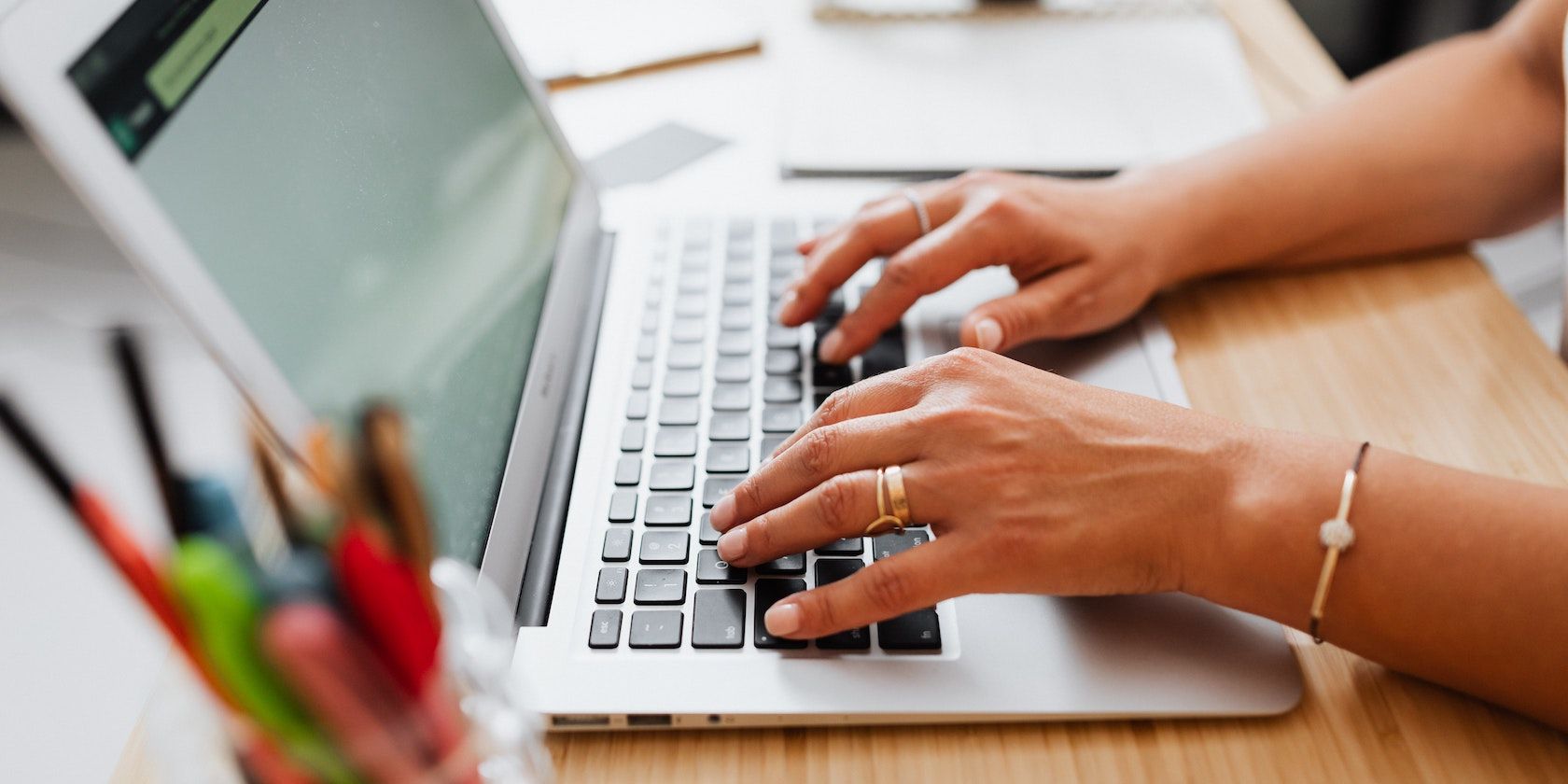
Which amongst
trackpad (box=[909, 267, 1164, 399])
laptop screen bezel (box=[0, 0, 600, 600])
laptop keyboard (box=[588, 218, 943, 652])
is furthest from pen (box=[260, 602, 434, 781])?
trackpad (box=[909, 267, 1164, 399])

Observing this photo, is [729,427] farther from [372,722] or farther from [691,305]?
[372,722]

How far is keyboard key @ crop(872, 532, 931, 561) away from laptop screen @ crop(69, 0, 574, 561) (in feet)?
0.60

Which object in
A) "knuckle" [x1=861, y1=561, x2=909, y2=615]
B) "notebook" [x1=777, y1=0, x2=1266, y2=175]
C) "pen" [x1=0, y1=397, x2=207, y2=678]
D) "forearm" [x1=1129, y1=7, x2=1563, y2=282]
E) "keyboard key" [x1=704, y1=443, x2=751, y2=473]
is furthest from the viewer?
"notebook" [x1=777, y1=0, x2=1266, y2=175]

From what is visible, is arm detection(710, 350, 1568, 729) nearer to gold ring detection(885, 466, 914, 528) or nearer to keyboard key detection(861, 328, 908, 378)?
gold ring detection(885, 466, 914, 528)

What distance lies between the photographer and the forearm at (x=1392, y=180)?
25.5 inches

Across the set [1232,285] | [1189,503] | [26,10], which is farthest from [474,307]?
[1232,285]

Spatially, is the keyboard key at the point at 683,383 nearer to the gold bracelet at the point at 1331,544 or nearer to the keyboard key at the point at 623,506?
the keyboard key at the point at 623,506

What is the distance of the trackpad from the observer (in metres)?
0.60

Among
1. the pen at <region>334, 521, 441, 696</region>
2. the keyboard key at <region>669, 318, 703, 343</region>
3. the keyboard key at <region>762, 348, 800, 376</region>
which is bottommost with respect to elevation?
the keyboard key at <region>762, 348, 800, 376</region>

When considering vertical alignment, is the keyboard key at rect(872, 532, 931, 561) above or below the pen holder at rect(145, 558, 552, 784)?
below

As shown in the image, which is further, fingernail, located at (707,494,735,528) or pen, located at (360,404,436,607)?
fingernail, located at (707,494,735,528)

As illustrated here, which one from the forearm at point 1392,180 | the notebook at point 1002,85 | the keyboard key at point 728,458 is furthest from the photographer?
the notebook at point 1002,85

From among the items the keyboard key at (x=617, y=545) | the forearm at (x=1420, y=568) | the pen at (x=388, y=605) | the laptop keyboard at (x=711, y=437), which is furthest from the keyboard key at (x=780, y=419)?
the pen at (x=388, y=605)

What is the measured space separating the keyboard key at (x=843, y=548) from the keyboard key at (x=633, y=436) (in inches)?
4.8
